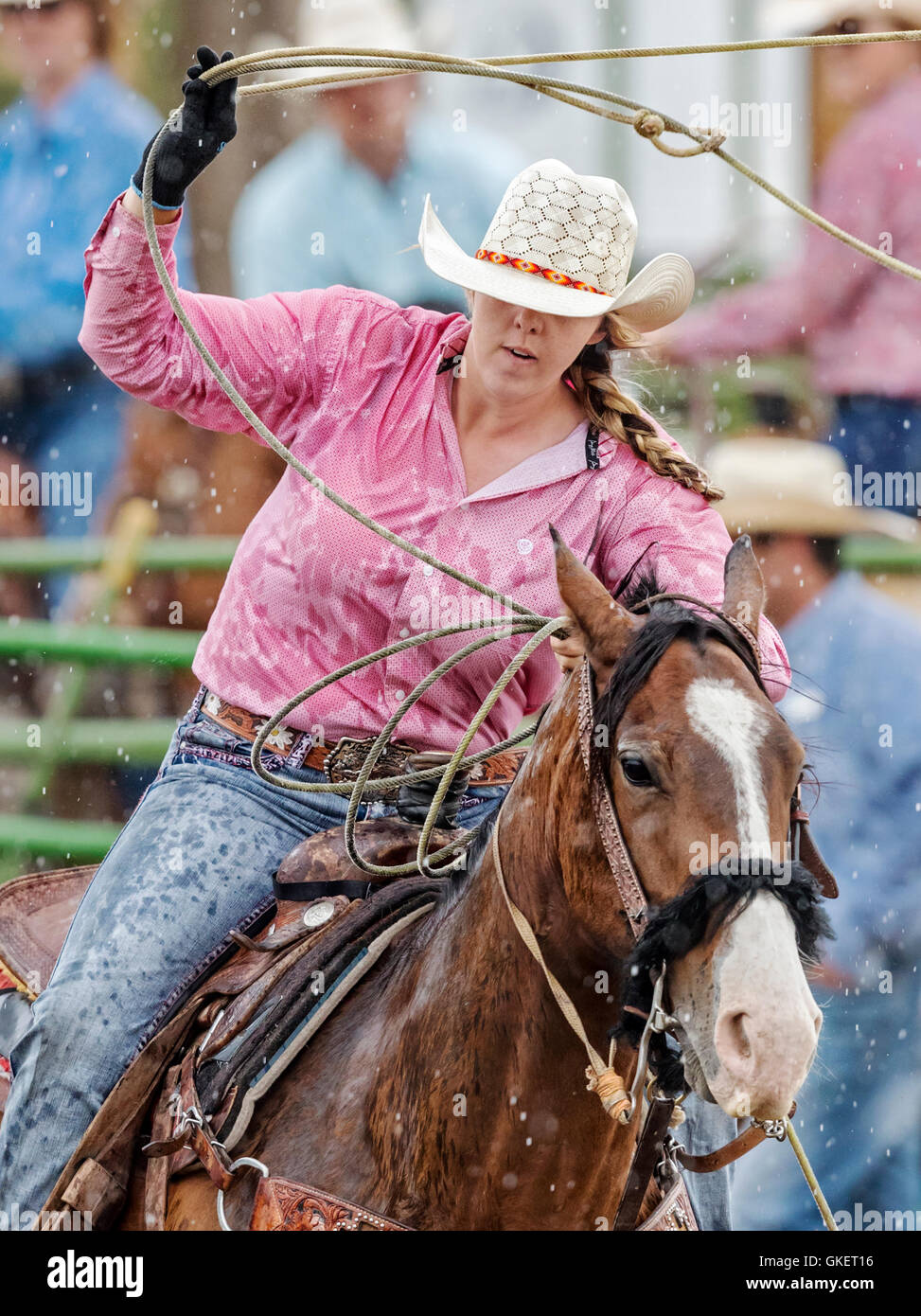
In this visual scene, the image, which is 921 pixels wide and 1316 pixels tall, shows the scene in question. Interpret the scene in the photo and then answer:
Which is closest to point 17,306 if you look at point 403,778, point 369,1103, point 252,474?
point 252,474

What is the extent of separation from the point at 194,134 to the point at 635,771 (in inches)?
51.4

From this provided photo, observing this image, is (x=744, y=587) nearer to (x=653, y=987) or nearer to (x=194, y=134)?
(x=653, y=987)

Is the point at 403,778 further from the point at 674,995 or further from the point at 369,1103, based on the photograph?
the point at 674,995

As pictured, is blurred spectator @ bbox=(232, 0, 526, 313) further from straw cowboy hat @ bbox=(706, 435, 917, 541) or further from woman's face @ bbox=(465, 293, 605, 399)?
woman's face @ bbox=(465, 293, 605, 399)

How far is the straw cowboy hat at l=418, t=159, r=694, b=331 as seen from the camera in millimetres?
2553

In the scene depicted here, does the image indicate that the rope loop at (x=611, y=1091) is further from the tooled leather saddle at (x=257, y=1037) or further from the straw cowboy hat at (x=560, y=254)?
the straw cowboy hat at (x=560, y=254)

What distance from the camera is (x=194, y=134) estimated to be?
241 centimetres

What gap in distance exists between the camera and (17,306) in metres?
5.79

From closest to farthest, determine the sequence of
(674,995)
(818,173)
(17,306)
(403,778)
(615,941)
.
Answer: (674,995), (615,941), (403,778), (818,173), (17,306)

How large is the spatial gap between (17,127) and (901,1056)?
15.8 ft

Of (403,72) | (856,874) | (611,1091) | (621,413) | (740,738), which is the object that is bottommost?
(856,874)

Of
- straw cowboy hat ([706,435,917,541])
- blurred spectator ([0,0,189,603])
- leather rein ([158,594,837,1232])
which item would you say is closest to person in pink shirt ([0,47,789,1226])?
leather rein ([158,594,837,1232])

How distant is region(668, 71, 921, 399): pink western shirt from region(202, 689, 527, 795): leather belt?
2.85 meters

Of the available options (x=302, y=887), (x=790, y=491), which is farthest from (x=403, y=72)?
(x=790, y=491)
